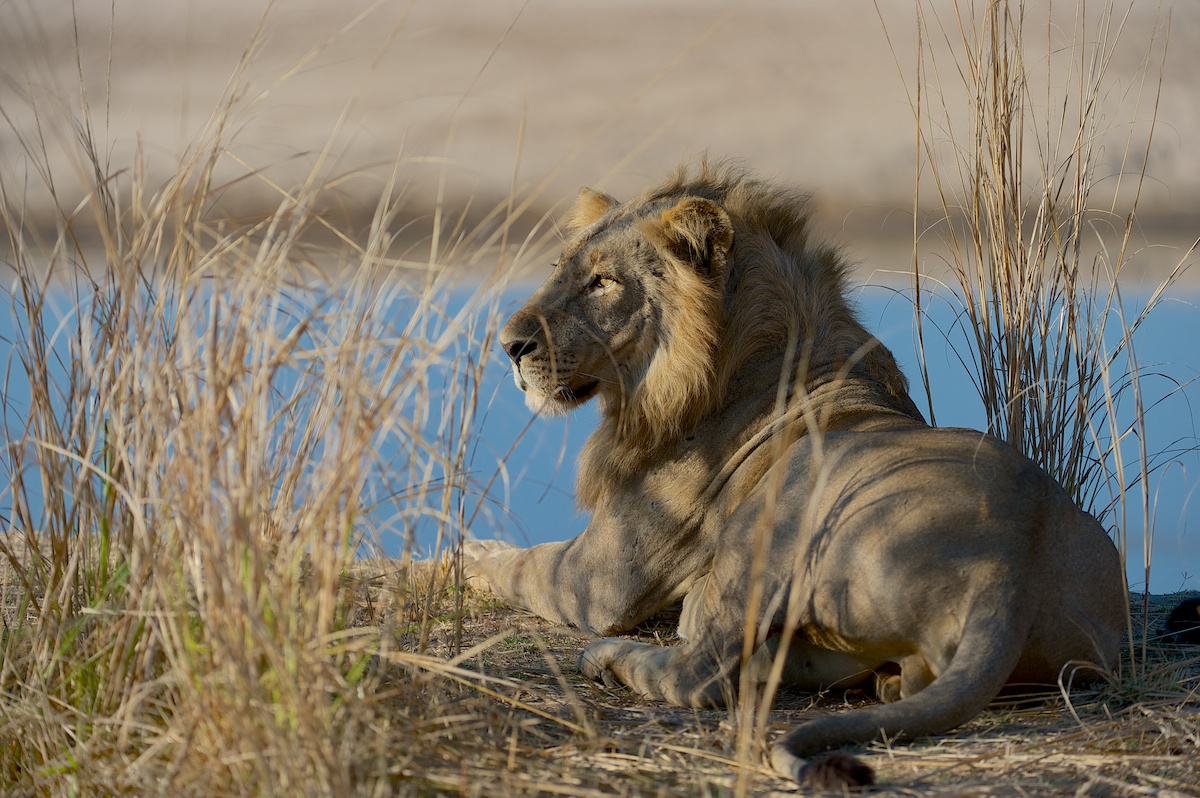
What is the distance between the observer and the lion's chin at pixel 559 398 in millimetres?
4070

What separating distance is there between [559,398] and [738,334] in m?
0.61

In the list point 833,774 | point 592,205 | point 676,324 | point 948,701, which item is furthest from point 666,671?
point 592,205

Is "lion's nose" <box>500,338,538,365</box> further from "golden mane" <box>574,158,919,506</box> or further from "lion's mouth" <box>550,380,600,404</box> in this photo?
"golden mane" <box>574,158,919,506</box>

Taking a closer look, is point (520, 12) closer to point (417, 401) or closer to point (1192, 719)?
point (417, 401)

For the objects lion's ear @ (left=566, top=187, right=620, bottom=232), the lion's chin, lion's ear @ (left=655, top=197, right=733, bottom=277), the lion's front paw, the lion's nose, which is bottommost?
the lion's front paw

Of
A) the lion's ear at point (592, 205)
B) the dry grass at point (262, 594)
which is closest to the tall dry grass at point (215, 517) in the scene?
the dry grass at point (262, 594)

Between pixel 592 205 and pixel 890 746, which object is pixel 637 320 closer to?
pixel 592 205

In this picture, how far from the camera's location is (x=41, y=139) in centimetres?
316

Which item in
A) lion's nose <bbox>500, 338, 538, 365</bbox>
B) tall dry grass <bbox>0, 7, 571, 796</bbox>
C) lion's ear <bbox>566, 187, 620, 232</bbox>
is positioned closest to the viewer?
tall dry grass <bbox>0, 7, 571, 796</bbox>

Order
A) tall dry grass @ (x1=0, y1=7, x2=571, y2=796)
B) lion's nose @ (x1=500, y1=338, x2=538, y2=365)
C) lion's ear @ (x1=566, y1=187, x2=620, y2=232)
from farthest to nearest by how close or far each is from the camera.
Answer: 1. lion's ear @ (x1=566, y1=187, x2=620, y2=232)
2. lion's nose @ (x1=500, y1=338, x2=538, y2=365)
3. tall dry grass @ (x1=0, y1=7, x2=571, y2=796)

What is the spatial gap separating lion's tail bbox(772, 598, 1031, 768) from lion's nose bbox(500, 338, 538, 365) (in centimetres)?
167

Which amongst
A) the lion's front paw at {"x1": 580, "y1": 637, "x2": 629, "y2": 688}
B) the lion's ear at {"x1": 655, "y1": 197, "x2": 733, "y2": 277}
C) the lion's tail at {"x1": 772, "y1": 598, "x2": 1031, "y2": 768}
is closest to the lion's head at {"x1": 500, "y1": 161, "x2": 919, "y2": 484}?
the lion's ear at {"x1": 655, "y1": 197, "x2": 733, "y2": 277}

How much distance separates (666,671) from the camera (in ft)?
11.0

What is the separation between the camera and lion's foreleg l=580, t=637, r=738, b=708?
3.24 m
